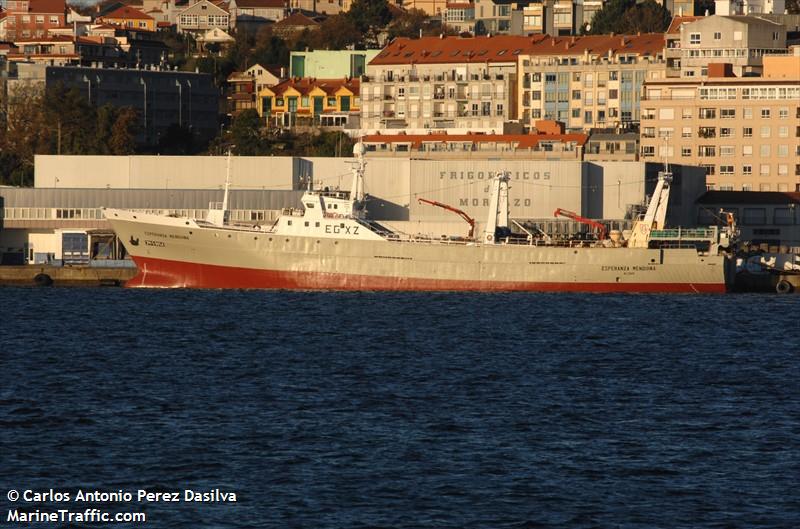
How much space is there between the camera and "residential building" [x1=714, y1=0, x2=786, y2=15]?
142 meters

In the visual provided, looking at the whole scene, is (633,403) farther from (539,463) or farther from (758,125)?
(758,125)

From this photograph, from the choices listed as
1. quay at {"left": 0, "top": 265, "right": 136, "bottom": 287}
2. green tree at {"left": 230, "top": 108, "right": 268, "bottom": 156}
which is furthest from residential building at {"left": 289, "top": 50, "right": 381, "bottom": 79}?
quay at {"left": 0, "top": 265, "right": 136, "bottom": 287}

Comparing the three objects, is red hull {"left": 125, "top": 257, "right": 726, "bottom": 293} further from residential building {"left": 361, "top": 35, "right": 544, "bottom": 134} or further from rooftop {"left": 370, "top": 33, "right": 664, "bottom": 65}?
rooftop {"left": 370, "top": 33, "right": 664, "bottom": 65}

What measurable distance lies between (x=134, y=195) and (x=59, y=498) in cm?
6702

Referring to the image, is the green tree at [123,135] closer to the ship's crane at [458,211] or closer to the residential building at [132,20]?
the ship's crane at [458,211]

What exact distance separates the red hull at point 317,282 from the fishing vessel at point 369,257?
0.16ft

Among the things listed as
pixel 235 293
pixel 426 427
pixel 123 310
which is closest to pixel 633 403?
pixel 426 427

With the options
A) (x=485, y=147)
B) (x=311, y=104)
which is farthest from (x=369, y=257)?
(x=311, y=104)

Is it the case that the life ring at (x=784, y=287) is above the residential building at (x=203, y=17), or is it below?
below

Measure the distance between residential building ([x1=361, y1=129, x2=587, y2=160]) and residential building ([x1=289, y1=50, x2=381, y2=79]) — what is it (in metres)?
43.2

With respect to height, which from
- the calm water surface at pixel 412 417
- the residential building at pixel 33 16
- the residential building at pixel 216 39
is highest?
the residential building at pixel 33 16

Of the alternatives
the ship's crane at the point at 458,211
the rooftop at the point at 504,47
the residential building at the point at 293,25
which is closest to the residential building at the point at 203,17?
the residential building at the point at 293,25

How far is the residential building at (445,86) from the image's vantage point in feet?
466

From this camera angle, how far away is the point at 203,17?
641 feet
